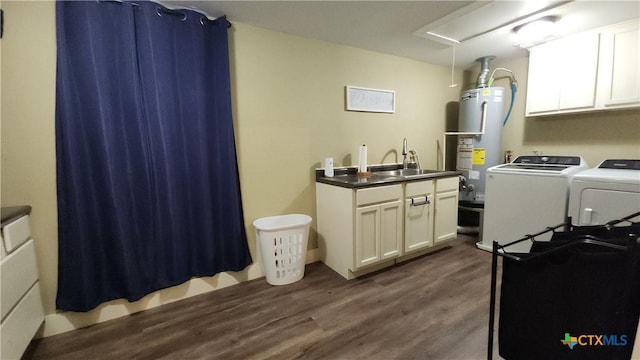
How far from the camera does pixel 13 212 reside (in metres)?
1.32

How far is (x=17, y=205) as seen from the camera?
4.86ft

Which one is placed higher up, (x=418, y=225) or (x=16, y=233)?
(x=16, y=233)

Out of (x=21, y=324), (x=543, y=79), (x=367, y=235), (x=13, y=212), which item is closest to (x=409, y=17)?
(x=543, y=79)

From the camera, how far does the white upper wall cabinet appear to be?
83.6 inches

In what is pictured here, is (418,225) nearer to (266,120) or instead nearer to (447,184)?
(447,184)

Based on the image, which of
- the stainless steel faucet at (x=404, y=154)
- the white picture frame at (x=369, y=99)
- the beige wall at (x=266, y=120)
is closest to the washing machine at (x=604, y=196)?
the stainless steel faucet at (x=404, y=154)

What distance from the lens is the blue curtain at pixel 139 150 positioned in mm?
1508

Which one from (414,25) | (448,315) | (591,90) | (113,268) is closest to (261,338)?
(113,268)

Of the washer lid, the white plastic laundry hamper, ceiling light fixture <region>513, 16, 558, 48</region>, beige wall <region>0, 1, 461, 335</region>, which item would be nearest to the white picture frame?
beige wall <region>0, 1, 461, 335</region>

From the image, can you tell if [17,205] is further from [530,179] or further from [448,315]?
[530,179]

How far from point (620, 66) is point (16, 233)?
14.0 ft

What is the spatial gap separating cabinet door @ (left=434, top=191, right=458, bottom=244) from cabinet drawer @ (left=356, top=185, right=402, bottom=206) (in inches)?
22.5

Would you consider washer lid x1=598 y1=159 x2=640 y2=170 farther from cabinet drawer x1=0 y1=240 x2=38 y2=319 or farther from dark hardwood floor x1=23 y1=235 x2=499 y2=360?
cabinet drawer x1=0 y1=240 x2=38 y2=319

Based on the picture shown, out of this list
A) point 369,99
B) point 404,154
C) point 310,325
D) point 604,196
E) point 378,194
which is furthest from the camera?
point 404,154
